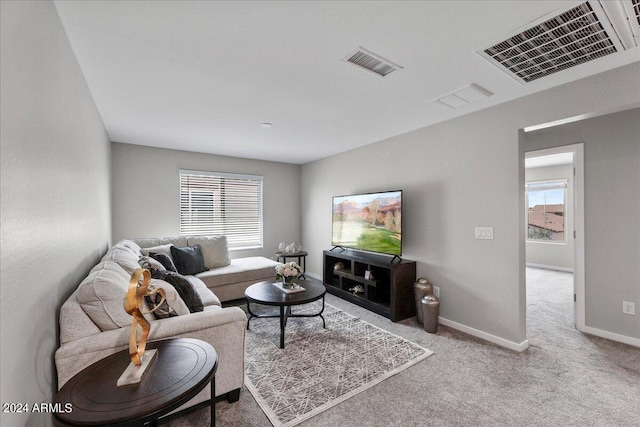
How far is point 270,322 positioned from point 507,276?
260 centimetres

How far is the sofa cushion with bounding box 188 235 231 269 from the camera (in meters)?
4.08

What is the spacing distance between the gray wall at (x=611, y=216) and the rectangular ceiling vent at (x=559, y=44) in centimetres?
84

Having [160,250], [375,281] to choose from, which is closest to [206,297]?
[160,250]

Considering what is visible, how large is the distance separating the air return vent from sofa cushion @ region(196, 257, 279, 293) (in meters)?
3.59

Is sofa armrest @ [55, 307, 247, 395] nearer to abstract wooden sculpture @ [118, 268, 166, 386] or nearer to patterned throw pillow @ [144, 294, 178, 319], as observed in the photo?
patterned throw pillow @ [144, 294, 178, 319]

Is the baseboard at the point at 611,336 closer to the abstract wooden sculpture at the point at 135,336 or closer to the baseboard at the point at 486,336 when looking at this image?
the baseboard at the point at 486,336

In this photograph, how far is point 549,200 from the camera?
6.44 metres

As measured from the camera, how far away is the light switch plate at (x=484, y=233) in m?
2.79

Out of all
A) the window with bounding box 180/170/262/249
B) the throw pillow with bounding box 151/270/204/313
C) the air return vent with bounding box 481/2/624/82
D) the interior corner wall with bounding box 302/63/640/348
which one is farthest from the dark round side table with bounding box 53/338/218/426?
the window with bounding box 180/170/262/249

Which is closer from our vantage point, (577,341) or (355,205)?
(577,341)

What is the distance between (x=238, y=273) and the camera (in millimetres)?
3857

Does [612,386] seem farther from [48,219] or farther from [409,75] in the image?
[48,219]

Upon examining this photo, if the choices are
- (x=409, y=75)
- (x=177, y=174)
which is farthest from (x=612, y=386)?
(x=177, y=174)

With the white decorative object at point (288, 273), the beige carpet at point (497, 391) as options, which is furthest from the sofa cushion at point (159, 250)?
the beige carpet at point (497, 391)
